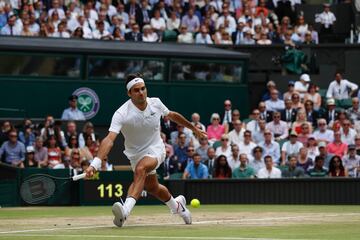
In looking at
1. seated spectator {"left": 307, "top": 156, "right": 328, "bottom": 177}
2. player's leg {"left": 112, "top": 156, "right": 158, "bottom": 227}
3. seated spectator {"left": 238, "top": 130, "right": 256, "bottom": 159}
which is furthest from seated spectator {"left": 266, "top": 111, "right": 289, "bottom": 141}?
player's leg {"left": 112, "top": 156, "right": 158, "bottom": 227}

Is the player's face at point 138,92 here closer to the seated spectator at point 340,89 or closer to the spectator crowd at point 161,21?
the spectator crowd at point 161,21

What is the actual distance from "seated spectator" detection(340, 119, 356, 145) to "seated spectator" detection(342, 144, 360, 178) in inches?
56.5

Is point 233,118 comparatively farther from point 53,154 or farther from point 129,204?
point 129,204

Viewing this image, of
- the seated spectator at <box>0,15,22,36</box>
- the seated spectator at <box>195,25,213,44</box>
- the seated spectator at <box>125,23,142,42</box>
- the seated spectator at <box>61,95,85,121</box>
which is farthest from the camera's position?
the seated spectator at <box>195,25,213,44</box>

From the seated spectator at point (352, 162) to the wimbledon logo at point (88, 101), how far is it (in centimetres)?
Result: 731

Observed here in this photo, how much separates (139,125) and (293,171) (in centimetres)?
1045

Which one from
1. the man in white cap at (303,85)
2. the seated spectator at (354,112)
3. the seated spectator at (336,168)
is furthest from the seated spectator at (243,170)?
the man in white cap at (303,85)

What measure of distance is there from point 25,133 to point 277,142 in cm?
582

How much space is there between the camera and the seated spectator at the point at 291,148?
Result: 983 inches

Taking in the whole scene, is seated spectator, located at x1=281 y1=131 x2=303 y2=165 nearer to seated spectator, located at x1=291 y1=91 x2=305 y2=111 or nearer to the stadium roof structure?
seated spectator, located at x1=291 y1=91 x2=305 y2=111

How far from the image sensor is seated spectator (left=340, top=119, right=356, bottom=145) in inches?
1011

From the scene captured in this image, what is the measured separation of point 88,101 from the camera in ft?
93.8

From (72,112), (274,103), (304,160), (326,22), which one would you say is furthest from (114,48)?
(326,22)

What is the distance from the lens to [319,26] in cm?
3306
